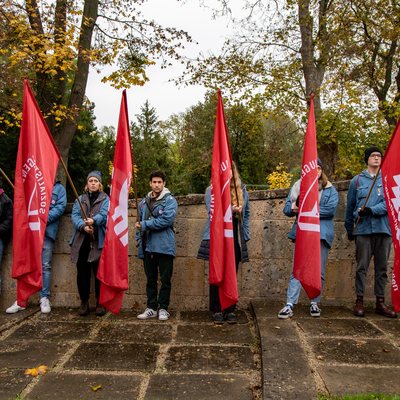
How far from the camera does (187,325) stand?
5.22 meters

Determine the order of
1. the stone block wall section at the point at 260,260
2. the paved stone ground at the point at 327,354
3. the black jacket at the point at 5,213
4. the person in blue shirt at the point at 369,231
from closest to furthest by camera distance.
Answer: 1. the paved stone ground at the point at 327,354
2. the person in blue shirt at the point at 369,231
3. the black jacket at the point at 5,213
4. the stone block wall section at the point at 260,260

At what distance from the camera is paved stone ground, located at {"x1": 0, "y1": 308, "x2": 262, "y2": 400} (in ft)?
11.2

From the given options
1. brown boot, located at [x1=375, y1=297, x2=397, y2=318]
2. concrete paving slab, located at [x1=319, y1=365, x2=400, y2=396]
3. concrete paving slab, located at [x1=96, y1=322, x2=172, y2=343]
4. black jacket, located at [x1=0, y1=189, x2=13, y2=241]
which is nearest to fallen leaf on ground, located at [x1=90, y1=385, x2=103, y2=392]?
concrete paving slab, located at [x1=96, y1=322, x2=172, y2=343]

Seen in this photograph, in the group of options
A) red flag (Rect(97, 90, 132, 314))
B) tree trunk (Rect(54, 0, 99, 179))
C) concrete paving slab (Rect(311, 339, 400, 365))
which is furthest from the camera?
tree trunk (Rect(54, 0, 99, 179))

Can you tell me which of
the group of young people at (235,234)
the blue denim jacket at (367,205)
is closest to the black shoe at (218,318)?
the group of young people at (235,234)

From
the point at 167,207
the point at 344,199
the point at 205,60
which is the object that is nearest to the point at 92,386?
the point at 167,207

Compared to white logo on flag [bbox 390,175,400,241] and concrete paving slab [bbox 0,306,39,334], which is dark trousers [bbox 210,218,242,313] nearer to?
white logo on flag [bbox 390,175,400,241]

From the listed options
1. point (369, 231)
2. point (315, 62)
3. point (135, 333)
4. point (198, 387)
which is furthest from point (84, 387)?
point (315, 62)

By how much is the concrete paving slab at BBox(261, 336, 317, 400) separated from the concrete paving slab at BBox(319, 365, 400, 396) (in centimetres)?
16

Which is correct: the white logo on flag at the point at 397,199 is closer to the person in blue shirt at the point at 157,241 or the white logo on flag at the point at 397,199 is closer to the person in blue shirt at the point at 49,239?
the person in blue shirt at the point at 157,241

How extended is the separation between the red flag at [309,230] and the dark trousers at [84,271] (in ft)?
8.33

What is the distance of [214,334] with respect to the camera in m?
4.85

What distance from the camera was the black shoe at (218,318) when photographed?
5.25 metres

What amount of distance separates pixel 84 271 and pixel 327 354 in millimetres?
3134
